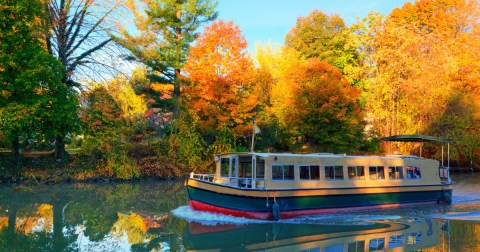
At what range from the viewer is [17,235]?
561 inches

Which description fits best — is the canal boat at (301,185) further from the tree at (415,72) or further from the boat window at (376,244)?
the tree at (415,72)

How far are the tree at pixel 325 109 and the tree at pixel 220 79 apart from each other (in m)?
4.90

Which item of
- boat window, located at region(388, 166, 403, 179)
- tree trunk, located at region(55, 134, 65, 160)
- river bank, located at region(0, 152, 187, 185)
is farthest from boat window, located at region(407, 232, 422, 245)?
tree trunk, located at region(55, 134, 65, 160)

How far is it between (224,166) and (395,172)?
8596 millimetres

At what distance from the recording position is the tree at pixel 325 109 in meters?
35.2

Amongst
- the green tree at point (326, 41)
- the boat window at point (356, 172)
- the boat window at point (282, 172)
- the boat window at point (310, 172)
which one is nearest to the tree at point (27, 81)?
Answer: the boat window at point (282, 172)

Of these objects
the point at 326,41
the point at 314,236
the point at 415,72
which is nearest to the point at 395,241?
the point at 314,236

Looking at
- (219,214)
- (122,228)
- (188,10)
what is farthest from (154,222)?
(188,10)

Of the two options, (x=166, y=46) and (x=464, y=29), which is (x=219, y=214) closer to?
(x=166, y=46)

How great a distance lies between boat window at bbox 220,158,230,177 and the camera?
18.8m

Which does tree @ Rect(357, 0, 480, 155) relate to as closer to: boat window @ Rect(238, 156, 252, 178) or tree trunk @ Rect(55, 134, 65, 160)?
boat window @ Rect(238, 156, 252, 178)

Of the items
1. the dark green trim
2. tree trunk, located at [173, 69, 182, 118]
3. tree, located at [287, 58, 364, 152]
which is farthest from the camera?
tree trunk, located at [173, 69, 182, 118]

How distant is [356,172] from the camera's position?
1962cm

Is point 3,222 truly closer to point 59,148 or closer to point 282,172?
point 282,172
